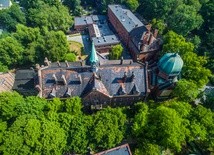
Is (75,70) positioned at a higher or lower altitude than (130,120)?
higher

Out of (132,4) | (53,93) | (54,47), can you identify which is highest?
(132,4)

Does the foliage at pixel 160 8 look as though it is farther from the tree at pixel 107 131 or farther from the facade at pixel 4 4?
the facade at pixel 4 4

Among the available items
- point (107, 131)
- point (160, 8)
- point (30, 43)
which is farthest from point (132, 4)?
point (107, 131)

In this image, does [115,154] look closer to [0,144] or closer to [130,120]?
[130,120]

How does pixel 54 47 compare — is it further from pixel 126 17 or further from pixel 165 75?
pixel 165 75

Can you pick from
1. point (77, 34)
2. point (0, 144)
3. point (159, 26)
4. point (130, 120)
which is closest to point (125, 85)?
point (130, 120)

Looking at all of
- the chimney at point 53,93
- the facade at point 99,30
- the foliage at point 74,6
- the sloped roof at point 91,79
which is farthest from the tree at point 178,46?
the foliage at point 74,6
